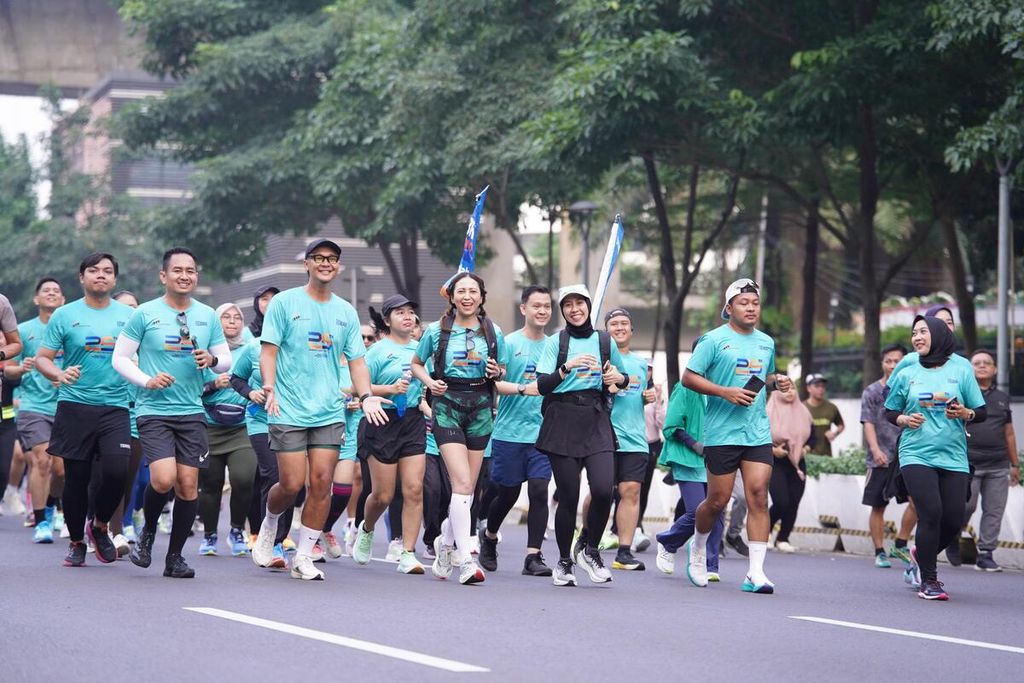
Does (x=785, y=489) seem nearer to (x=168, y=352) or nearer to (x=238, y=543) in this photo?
(x=238, y=543)

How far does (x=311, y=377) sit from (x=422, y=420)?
1.54 meters

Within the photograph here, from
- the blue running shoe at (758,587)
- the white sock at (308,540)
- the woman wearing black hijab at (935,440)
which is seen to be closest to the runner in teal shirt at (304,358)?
the white sock at (308,540)

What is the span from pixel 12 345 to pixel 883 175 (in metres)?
18.3

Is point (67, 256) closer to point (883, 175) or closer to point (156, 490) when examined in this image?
point (883, 175)

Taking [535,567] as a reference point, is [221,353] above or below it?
above

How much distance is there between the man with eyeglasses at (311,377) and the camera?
34.2 ft

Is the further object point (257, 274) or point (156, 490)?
point (257, 274)

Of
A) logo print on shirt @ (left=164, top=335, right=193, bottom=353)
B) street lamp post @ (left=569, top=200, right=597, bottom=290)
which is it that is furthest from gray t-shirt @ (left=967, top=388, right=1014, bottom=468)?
street lamp post @ (left=569, top=200, right=597, bottom=290)

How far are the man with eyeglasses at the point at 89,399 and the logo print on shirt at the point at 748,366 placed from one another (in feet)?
13.1

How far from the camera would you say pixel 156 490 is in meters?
10.5

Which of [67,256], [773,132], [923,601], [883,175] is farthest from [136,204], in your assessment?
[923,601]

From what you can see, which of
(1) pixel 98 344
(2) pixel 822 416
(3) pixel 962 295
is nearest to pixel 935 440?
(1) pixel 98 344

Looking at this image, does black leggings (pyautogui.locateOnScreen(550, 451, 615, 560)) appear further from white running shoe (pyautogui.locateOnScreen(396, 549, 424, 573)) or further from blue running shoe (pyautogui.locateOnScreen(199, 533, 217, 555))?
blue running shoe (pyautogui.locateOnScreen(199, 533, 217, 555))

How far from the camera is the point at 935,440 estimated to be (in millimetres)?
11297
